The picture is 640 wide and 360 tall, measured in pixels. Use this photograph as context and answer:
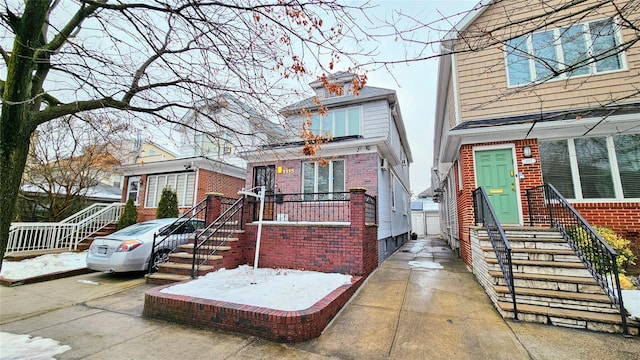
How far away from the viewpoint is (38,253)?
29.0 ft

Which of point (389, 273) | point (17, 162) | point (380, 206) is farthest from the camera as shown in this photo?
point (380, 206)

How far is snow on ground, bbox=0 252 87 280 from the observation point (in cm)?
682

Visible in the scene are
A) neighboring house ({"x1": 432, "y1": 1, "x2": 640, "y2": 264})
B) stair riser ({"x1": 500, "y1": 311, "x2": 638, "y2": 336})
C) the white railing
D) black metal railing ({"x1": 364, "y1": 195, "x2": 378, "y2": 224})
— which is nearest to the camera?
stair riser ({"x1": 500, "y1": 311, "x2": 638, "y2": 336})

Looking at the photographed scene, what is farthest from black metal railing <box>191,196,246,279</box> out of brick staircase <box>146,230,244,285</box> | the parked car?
the parked car

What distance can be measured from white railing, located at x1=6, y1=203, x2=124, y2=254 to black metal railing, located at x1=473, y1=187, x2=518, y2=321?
1327 cm

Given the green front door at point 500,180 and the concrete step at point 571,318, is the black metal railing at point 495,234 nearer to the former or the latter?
the concrete step at point 571,318

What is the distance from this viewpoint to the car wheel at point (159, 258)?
7.14 metres

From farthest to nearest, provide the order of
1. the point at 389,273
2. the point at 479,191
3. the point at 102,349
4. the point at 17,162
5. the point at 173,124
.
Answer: the point at 389,273
the point at 479,191
the point at 173,124
the point at 102,349
the point at 17,162

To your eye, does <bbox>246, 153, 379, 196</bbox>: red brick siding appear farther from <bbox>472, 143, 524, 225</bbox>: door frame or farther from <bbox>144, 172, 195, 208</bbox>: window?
<bbox>144, 172, 195, 208</bbox>: window

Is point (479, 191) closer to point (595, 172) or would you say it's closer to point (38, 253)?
point (595, 172)

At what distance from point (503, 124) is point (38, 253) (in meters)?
14.6

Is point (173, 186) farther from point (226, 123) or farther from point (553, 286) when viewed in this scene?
point (553, 286)

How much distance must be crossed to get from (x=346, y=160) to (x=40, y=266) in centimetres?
915

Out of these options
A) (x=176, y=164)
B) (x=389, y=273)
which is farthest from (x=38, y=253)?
(x=389, y=273)
